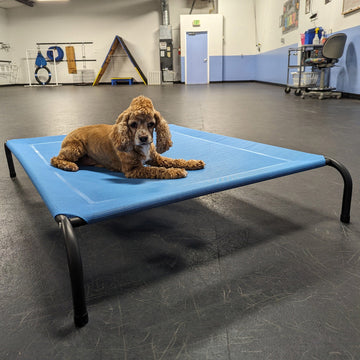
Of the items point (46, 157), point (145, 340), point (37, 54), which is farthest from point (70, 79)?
point (145, 340)

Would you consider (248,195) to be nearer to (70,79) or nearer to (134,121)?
(134,121)

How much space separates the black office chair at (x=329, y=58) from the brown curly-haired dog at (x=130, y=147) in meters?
5.40

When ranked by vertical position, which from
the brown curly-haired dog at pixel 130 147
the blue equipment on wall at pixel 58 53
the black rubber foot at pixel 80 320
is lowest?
the black rubber foot at pixel 80 320

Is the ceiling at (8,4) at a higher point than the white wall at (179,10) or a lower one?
higher

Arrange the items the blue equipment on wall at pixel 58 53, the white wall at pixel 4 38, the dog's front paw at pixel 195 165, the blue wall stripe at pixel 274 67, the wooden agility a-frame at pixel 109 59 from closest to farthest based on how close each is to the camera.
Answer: the dog's front paw at pixel 195 165 → the blue wall stripe at pixel 274 67 → the wooden agility a-frame at pixel 109 59 → the white wall at pixel 4 38 → the blue equipment on wall at pixel 58 53

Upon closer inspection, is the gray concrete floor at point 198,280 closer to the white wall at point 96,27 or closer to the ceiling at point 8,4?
the white wall at point 96,27

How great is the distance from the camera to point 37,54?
1334 centimetres

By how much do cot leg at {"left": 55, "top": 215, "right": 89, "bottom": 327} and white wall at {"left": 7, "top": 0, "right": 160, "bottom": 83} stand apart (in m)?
13.0

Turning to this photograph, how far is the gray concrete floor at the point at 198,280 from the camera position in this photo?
85 cm

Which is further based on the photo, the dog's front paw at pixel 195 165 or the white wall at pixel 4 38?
the white wall at pixel 4 38

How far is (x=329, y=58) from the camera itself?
233 inches

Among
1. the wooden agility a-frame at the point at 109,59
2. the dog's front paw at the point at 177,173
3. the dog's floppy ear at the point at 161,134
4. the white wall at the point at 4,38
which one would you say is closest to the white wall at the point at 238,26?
the wooden agility a-frame at the point at 109,59

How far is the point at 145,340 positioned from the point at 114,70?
539 inches

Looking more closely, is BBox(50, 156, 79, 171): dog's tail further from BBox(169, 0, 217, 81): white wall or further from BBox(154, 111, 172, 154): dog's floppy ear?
BBox(169, 0, 217, 81): white wall
